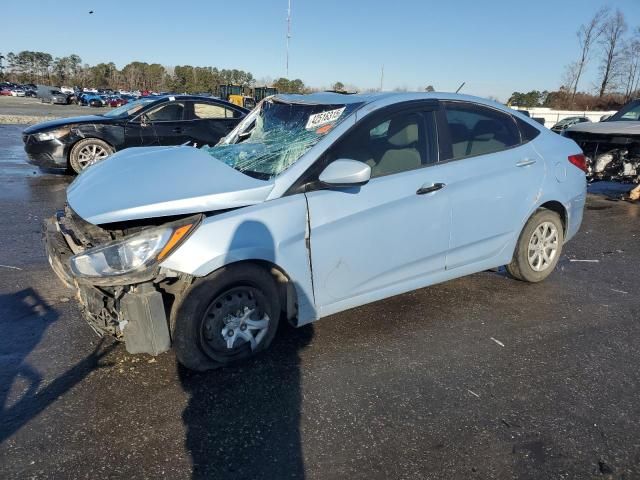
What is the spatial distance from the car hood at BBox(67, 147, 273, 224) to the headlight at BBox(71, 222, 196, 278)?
0.12m

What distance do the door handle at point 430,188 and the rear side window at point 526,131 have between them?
48.2 inches

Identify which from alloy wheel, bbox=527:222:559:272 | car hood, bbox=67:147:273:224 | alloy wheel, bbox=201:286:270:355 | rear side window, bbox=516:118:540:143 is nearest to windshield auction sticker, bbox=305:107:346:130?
car hood, bbox=67:147:273:224

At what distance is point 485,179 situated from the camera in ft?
13.1

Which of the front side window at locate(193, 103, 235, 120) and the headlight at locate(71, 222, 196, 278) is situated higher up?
the front side window at locate(193, 103, 235, 120)

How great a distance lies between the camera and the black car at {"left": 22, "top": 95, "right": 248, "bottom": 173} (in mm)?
9334

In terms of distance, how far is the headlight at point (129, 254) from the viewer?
2.76 meters

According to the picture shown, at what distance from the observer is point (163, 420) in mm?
2654

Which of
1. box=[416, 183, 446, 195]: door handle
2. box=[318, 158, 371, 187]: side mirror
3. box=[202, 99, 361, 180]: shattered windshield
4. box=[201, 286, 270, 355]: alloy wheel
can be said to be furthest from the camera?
box=[416, 183, 446, 195]: door handle

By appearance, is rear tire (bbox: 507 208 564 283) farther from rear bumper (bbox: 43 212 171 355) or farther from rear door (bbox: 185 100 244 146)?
rear door (bbox: 185 100 244 146)

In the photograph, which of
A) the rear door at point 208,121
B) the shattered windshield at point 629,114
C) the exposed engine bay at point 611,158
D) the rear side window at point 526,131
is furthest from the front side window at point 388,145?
the shattered windshield at point 629,114

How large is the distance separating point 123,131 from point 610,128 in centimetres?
929

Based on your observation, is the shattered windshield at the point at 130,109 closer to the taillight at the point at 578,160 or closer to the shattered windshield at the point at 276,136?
the shattered windshield at the point at 276,136

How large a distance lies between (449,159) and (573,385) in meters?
1.82

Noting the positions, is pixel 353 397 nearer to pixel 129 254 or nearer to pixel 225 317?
pixel 225 317
